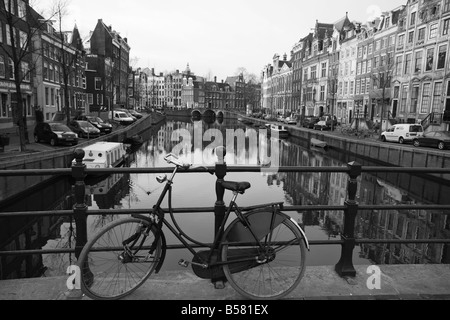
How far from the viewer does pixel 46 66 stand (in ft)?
132

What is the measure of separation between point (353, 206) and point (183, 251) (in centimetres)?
767

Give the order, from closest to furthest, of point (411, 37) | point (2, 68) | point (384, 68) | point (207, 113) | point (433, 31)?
1. point (2, 68)
2. point (433, 31)
3. point (411, 37)
4. point (384, 68)
5. point (207, 113)

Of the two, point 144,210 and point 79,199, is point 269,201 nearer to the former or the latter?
point 144,210

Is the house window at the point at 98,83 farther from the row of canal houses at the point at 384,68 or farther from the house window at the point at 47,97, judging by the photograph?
the row of canal houses at the point at 384,68

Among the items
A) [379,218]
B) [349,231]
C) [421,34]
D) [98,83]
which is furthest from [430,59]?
[98,83]

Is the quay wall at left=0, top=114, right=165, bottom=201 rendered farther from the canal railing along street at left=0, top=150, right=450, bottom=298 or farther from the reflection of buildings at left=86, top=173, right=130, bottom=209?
the canal railing along street at left=0, top=150, right=450, bottom=298

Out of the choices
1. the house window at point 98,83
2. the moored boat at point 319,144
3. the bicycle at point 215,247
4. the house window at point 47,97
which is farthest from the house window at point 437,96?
the house window at point 98,83

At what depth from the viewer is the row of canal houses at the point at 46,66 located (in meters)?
22.7

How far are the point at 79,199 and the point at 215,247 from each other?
1489mm

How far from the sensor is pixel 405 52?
4100 centimetres

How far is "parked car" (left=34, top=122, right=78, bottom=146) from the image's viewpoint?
2310 cm

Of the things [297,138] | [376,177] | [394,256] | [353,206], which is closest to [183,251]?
[394,256]

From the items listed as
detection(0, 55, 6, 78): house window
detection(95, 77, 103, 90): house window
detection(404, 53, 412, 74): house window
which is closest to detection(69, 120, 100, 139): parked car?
detection(0, 55, 6, 78): house window
